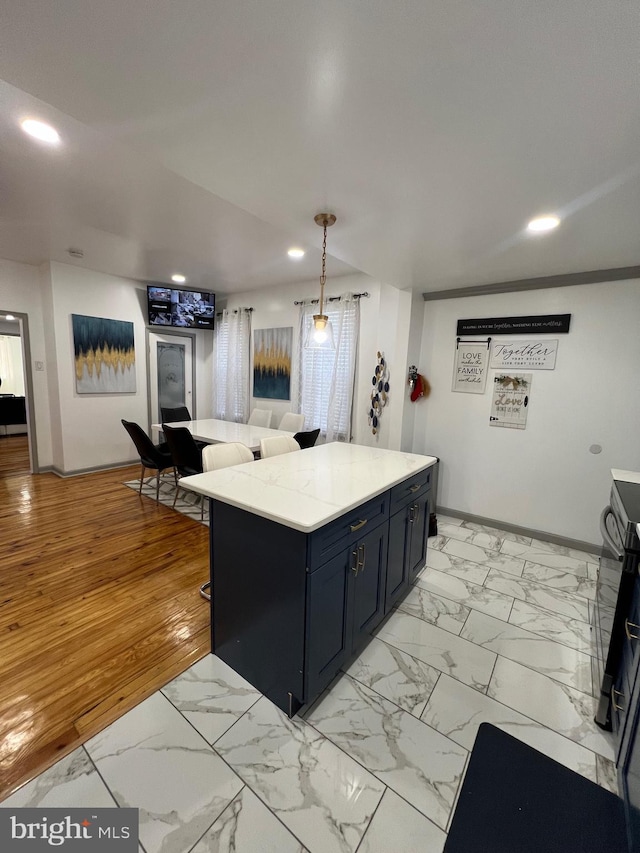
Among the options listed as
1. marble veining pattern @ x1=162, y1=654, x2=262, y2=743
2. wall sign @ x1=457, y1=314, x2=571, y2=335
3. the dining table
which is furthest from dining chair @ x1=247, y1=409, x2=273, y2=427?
marble veining pattern @ x1=162, y1=654, x2=262, y2=743

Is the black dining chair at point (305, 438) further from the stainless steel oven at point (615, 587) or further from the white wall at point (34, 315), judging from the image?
the white wall at point (34, 315)

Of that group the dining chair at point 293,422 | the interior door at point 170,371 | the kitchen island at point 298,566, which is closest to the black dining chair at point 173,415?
the interior door at point 170,371

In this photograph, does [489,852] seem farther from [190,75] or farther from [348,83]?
[190,75]

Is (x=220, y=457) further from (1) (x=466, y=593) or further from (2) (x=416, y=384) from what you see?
(2) (x=416, y=384)

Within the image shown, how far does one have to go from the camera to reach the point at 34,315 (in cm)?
439

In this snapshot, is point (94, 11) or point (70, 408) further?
point (70, 408)

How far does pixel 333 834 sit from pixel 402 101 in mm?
2503

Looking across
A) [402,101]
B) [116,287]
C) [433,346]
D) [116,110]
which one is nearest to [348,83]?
[402,101]

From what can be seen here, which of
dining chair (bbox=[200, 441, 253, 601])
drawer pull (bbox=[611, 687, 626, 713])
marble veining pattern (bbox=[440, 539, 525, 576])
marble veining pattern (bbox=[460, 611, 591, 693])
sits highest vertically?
dining chair (bbox=[200, 441, 253, 601])

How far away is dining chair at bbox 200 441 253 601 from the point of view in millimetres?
2328

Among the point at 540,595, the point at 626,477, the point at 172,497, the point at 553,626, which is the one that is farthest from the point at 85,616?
the point at 626,477

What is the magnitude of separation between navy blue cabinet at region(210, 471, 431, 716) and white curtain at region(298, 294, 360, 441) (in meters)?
2.38

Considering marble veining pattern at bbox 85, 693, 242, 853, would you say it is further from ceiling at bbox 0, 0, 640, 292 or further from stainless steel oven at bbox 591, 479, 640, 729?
ceiling at bbox 0, 0, 640, 292

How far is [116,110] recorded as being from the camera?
129 cm
